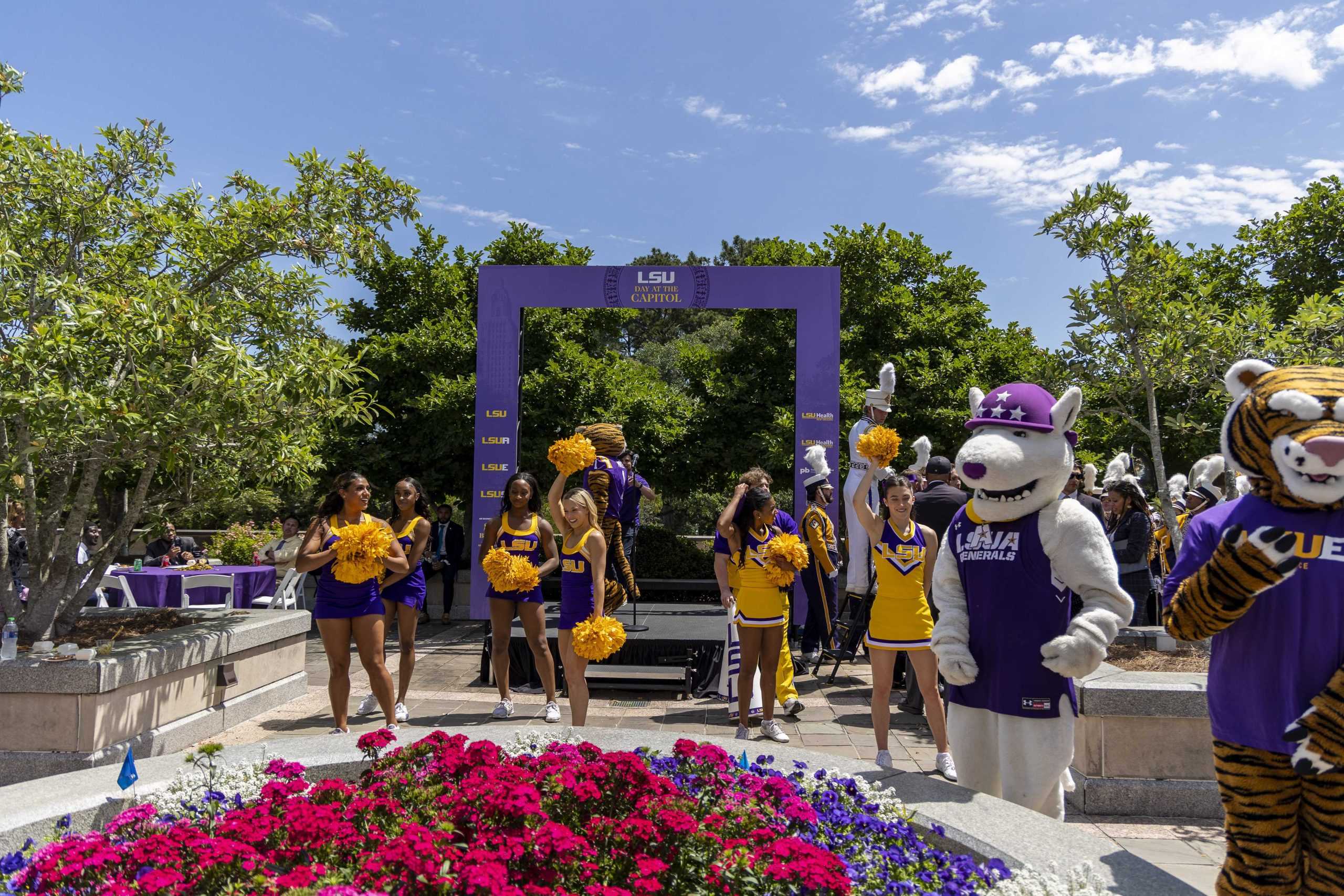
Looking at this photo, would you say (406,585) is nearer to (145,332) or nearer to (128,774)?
(145,332)

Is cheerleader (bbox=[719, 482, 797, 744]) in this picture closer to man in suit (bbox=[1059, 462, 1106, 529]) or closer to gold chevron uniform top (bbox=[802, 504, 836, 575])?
gold chevron uniform top (bbox=[802, 504, 836, 575])

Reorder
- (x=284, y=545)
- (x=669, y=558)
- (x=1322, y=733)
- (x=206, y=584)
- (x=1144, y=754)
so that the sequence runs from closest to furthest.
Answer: (x=1322, y=733) → (x=1144, y=754) → (x=206, y=584) → (x=284, y=545) → (x=669, y=558)

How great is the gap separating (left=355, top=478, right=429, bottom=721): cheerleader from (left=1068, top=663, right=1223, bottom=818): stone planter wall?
4070 millimetres

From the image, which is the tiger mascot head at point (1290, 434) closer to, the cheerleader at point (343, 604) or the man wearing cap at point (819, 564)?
the man wearing cap at point (819, 564)

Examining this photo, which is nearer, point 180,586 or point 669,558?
point 180,586

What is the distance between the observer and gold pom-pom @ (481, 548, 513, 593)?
5691 mm

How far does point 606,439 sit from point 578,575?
1.89 m

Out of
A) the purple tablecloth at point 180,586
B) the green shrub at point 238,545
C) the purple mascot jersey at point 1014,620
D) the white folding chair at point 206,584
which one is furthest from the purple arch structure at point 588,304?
the purple mascot jersey at point 1014,620

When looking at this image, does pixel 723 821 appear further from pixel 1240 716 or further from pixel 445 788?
pixel 1240 716

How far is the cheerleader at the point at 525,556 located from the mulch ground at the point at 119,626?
211 centimetres

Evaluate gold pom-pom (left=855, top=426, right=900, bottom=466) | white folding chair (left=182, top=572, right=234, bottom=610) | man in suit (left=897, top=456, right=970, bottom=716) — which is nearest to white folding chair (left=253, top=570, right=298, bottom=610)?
Answer: white folding chair (left=182, top=572, right=234, bottom=610)

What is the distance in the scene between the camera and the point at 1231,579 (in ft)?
8.16

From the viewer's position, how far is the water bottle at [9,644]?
4.76 metres

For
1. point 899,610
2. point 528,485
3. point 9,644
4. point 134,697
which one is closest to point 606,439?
point 528,485
